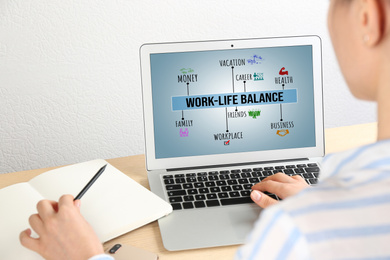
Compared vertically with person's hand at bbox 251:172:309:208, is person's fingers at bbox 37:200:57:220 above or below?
above

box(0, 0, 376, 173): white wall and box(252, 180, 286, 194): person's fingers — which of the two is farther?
box(0, 0, 376, 173): white wall

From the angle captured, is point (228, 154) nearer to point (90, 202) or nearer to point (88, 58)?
point (90, 202)

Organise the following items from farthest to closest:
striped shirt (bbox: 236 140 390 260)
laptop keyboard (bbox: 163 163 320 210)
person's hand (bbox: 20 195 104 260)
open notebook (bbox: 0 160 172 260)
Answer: laptop keyboard (bbox: 163 163 320 210), open notebook (bbox: 0 160 172 260), person's hand (bbox: 20 195 104 260), striped shirt (bbox: 236 140 390 260)

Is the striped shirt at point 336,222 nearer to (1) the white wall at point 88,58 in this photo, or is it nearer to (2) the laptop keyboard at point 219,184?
(2) the laptop keyboard at point 219,184

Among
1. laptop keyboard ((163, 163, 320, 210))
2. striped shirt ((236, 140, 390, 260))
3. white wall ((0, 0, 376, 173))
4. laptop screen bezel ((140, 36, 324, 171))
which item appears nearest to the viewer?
striped shirt ((236, 140, 390, 260))

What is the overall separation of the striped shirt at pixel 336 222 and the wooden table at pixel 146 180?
38 centimetres

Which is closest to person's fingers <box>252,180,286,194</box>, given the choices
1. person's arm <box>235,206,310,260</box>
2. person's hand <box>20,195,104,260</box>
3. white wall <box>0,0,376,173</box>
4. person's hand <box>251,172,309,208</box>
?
person's hand <box>251,172,309,208</box>

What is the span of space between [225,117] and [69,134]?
61 cm

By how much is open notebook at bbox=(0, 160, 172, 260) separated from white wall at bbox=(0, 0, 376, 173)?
1.42 ft

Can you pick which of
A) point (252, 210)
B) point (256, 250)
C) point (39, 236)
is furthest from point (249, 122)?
point (256, 250)

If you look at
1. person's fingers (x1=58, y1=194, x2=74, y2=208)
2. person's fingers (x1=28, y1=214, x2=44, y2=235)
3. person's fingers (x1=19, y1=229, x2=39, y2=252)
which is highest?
person's fingers (x1=58, y1=194, x2=74, y2=208)

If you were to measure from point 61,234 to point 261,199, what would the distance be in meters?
0.37

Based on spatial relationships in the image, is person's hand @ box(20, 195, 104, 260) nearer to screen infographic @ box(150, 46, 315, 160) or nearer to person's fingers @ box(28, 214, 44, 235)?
person's fingers @ box(28, 214, 44, 235)

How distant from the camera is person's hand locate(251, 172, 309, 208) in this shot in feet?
2.95
